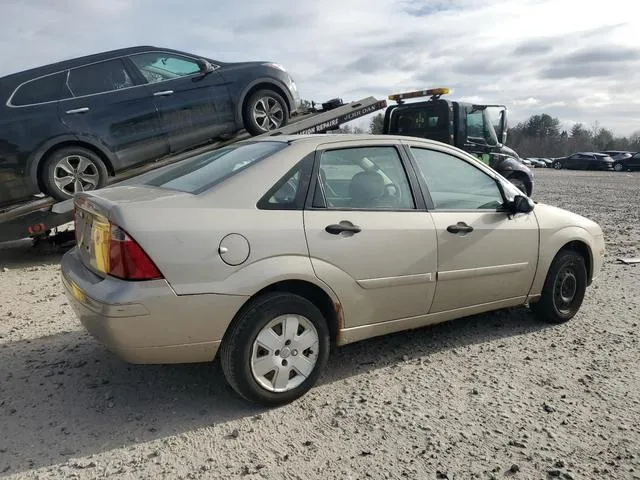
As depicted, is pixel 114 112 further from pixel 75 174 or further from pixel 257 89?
pixel 257 89

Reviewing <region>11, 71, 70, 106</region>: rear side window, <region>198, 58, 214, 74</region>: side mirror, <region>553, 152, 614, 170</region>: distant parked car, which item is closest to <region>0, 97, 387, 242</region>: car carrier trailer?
<region>198, 58, 214, 74</region>: side mirror

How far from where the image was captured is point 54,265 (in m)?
6.91

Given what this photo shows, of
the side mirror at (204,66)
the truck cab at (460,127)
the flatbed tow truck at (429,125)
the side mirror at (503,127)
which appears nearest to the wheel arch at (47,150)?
the flatbed tow truck at (429,125)

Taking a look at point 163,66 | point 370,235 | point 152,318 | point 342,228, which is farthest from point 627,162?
point 152,318

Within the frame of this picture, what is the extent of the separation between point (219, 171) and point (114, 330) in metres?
1.18

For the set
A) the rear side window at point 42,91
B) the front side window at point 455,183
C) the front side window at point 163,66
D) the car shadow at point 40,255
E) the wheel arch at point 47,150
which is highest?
the front side window at point 163,66

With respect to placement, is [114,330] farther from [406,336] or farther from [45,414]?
[406,336]

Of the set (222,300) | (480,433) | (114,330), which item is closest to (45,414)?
(114,330)

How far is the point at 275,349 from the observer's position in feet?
10.2

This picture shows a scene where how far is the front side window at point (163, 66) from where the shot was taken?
7.06 metres

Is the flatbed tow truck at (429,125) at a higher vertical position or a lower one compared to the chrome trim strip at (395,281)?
higher

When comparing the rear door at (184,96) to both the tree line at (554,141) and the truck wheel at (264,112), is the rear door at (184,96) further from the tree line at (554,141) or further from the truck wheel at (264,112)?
the tree line at (554,141)

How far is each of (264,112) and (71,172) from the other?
2800 mm

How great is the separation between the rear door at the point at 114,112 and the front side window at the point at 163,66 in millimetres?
204
